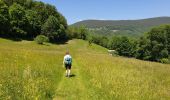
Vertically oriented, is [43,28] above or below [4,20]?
below

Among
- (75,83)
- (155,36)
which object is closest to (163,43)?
(155,36)

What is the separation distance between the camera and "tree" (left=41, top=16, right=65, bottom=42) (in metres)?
120

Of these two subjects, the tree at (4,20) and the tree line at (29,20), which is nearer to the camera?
the tree at (4,20)

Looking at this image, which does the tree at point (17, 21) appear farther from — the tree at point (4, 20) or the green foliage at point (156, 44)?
the green foliage at point (156, 44)

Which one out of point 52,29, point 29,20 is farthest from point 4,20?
point 52,29

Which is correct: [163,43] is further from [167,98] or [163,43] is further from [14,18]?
[167,98]

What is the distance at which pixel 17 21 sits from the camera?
348 feet

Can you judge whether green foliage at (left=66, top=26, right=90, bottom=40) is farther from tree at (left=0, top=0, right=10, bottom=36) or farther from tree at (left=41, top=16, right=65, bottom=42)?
tree at (left=0, top=0, right=10, bottom=36)

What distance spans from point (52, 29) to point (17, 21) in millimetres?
18021

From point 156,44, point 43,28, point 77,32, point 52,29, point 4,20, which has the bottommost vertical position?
point 156,44

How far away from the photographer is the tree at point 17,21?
105 m

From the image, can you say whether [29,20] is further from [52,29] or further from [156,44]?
[156,44]

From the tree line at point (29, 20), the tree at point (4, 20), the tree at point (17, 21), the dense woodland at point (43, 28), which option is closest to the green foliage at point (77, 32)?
the dense woodland at point (43, 28)

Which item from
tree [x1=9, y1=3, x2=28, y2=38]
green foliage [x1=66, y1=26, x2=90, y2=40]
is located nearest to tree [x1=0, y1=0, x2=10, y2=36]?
tree [x1=9, y1=3, x2=28, y2=38]
